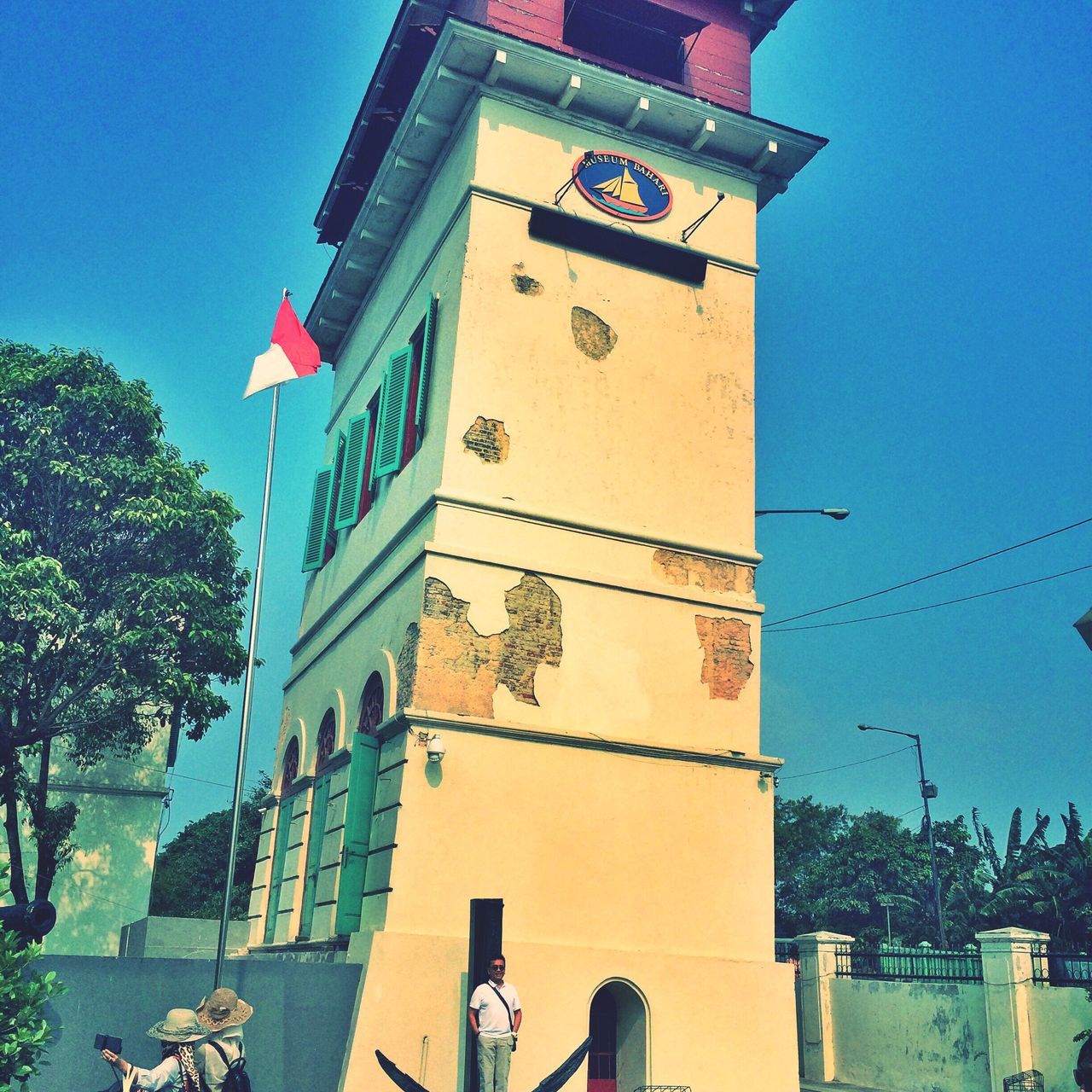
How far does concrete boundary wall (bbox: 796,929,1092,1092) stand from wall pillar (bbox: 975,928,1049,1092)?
0.04ft

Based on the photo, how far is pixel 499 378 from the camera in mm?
15422

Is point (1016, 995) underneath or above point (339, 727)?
underneath

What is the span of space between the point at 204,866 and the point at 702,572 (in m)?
43.2

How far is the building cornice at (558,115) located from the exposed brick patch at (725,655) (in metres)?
7.28

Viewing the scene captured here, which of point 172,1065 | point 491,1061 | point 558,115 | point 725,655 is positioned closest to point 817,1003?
point 725,655

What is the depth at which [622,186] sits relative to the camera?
1703cm

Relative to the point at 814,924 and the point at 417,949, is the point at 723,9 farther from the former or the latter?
the point at 814,924

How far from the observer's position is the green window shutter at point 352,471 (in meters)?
19.0

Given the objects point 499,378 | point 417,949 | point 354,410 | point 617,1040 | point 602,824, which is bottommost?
point 617,1040

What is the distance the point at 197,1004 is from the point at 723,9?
16.6m

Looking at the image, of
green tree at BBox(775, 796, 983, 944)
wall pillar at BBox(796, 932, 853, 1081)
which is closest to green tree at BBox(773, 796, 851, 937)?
green tree at BBox(775, 796, 983, 944)

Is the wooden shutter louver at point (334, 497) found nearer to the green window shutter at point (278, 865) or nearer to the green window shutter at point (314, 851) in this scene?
the green window shutter at point (278, 865)

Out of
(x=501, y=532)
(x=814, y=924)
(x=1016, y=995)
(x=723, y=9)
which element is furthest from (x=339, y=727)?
(x=814, y=924)

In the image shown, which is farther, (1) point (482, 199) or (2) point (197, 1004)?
(1) point (482, 199)
